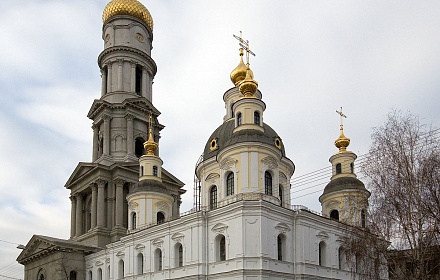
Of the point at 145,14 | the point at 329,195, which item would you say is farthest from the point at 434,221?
the point at 145,14

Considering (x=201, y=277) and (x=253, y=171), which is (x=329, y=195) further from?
(x=201, y=277)

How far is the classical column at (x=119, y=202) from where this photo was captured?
143ft

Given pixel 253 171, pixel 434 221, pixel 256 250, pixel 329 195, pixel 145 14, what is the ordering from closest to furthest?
pixel 434 221 < pixel 256 250 < pixel 253 171 < pixel 329 195 < pixel 145 14

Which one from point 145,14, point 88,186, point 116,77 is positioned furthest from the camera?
point 145,14

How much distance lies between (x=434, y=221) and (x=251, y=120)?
16.7 metres

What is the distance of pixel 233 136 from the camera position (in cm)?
3212

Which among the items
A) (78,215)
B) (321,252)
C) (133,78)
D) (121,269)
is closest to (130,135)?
(133,78)

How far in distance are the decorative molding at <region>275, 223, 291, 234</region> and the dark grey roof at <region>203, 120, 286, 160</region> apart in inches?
187

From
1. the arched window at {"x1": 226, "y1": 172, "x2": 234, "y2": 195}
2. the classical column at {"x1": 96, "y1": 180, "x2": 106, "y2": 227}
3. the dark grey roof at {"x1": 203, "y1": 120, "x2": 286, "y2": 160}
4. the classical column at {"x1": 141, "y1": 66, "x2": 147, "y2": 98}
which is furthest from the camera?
the classical column at {"x1": 141, "y1": 66, "x2": 147, "y2": 98}

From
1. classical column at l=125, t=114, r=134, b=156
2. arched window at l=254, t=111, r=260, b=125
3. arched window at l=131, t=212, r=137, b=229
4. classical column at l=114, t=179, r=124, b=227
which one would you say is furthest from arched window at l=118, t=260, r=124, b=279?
arched window at l=254, t=111, r=260, b=125

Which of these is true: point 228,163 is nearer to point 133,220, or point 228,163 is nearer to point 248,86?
point 248,86

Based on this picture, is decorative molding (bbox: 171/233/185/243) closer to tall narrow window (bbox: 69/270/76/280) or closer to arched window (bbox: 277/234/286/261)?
arched window (bbox: 277/234/286/261)

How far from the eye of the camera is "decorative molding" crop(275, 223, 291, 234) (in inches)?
1177

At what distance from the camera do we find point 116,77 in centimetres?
5003
